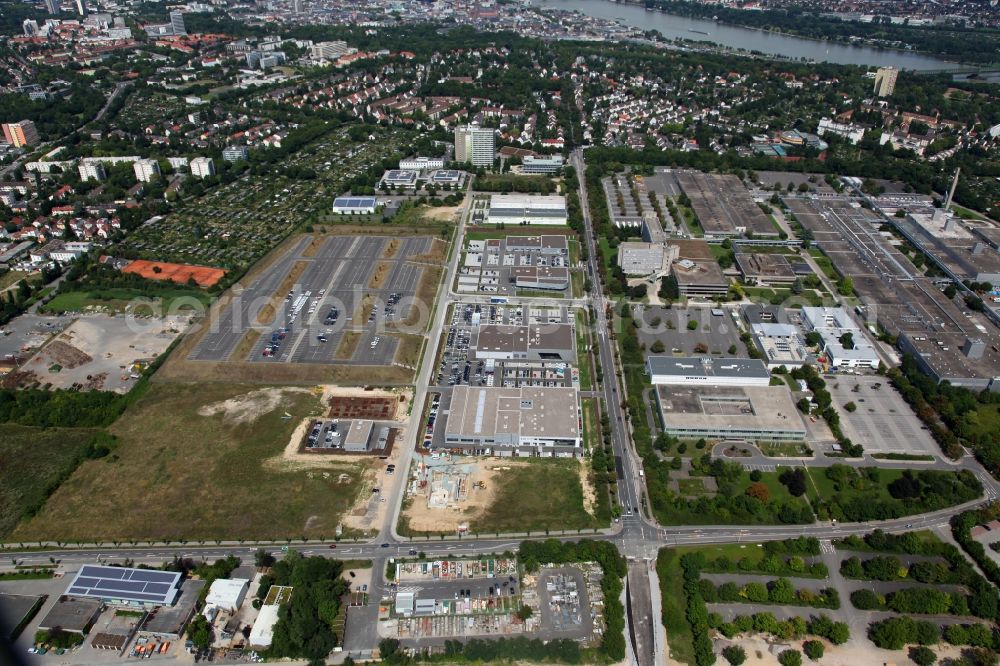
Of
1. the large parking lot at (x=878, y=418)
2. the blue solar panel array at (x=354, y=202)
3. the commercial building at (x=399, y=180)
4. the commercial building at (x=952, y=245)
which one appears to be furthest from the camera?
the commercial building at (x=399, y=180)

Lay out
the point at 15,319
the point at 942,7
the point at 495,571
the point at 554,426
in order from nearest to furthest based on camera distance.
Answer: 1. the point at 495,571
2. the point at 554,426
3. the point at 15,319
4. the point at 942,7

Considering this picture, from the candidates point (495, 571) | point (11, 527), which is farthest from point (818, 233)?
point (11, 527)

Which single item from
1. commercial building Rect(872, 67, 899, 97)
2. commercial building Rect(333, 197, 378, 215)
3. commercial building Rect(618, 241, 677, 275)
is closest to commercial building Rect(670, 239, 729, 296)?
commercial building Rect(618, 241, 677, 275)

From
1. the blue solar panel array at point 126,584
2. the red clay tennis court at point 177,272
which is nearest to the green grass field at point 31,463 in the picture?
the blue solar panel array at point 126,584

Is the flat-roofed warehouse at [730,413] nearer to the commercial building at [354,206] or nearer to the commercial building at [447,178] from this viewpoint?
the commercial building at [354,206]

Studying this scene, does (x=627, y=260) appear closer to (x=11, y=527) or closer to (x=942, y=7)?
(x=11, y=527)

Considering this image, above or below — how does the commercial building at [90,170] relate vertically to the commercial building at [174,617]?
above

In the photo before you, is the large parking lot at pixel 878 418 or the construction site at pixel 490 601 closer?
the construction site at pixel 490 601
